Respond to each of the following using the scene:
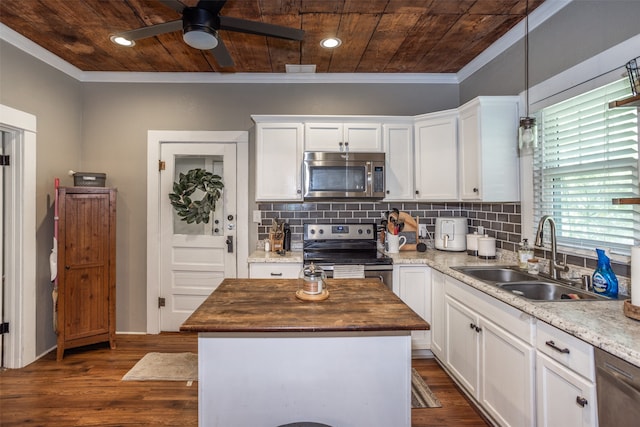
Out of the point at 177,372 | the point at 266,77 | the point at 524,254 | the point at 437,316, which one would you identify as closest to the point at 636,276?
the point at 524,254

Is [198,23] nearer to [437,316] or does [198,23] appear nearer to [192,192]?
[192,192]

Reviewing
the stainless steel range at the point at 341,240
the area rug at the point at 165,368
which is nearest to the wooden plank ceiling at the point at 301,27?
the stainless steel range at the point at 341,240

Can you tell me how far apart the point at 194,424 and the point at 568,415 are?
2.01m

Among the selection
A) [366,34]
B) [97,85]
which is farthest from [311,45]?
[97,85]

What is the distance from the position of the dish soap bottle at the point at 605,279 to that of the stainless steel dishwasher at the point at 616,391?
0.66m

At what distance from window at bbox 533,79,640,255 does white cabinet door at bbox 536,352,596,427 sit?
82 centimetres

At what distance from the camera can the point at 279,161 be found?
3.14m

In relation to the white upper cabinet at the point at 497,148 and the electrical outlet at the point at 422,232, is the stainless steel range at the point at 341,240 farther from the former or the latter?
the white upper cabinet at the point at 497,148

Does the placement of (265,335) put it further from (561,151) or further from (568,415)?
(561,151)

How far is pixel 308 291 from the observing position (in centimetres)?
168

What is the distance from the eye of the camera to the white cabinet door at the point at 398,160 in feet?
10.5

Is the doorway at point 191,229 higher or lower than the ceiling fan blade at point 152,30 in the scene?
lower

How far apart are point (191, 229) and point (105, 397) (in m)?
1.63

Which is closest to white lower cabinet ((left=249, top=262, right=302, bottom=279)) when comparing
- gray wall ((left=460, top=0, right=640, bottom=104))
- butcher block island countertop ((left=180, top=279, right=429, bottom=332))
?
butcher block island countertop ((left=180, top=279, right=429, bottom=332))
